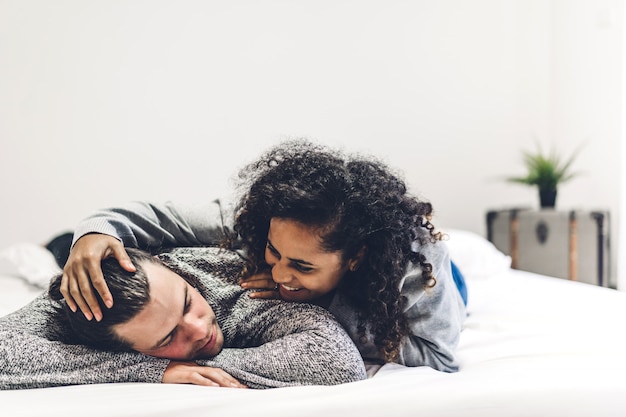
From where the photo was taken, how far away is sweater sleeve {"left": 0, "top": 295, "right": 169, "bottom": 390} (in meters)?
0.92

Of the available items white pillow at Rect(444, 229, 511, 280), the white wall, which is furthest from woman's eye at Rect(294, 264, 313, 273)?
the white wall

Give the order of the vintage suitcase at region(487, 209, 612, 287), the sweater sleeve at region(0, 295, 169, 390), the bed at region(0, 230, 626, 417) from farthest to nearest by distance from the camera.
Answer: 1. the vintage suitcase at region(487, 209, 612, 287)
2. the sweater sleeve at region(0, 295, 169, 390)
3. the bed at region(0, 230, 626, 417)

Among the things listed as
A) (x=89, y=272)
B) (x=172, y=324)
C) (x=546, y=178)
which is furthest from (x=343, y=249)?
(x=546, y=178)

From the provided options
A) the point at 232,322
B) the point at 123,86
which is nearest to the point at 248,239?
the point at 232,322

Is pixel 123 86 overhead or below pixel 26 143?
overhead

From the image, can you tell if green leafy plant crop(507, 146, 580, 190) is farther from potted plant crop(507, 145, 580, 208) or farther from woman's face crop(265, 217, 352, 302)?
woman's face crop(265, 217, 352, 302)

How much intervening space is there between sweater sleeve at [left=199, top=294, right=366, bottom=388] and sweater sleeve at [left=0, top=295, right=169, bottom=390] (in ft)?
0.36

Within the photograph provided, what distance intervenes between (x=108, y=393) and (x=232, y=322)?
0.30 m

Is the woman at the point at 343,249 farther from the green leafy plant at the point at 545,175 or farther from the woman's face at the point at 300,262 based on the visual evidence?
the green leafy plant at the point at 545,175

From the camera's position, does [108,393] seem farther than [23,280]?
No

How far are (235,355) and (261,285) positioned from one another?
20 cm

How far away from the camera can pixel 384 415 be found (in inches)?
30.6

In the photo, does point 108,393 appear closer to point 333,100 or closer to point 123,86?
point 123,86

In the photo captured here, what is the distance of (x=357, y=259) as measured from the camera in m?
1.10
